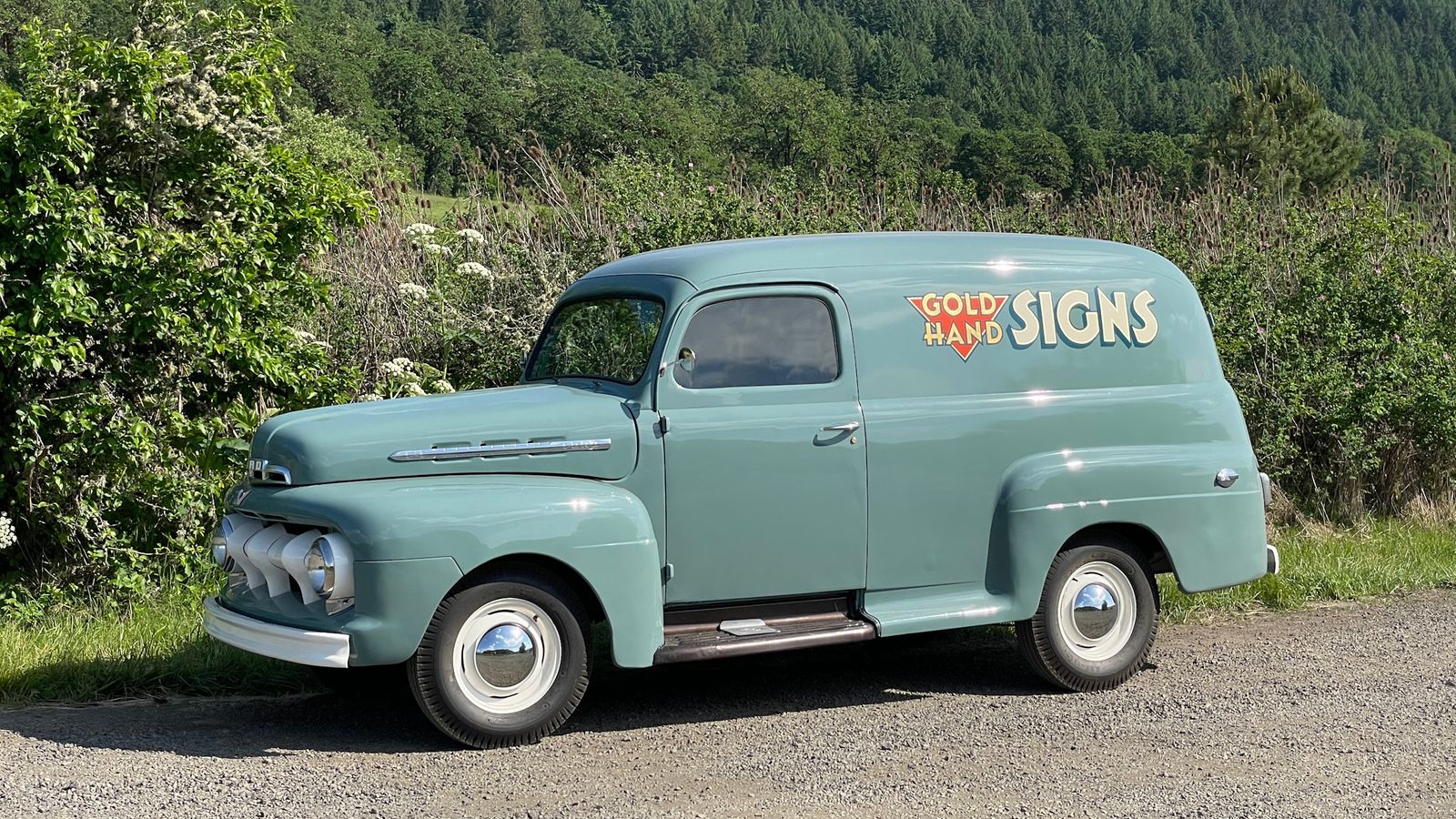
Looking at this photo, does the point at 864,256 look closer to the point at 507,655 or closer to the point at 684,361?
the point at 684,361

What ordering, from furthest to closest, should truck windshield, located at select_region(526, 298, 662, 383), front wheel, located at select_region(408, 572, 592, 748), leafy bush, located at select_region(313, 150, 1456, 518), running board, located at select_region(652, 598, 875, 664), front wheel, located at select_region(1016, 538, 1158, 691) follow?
leafy bush, located at select_region(313, 150, 1456, 518) → front wheel, located at select_region(1016, 538, 1158, 691) → truck windshield, located at select_region(526, 298, 662, 383) → running board, located at select_region(652, 598, 875, 664) → front wheel, located at select_region(408, 572, 592, 748)

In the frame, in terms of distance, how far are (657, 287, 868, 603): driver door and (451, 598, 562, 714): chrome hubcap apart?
0.56 metres

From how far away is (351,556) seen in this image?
538 centimetres

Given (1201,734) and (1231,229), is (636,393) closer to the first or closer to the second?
(1201,734)

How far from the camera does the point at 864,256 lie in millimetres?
6461

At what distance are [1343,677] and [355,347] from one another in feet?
23.9

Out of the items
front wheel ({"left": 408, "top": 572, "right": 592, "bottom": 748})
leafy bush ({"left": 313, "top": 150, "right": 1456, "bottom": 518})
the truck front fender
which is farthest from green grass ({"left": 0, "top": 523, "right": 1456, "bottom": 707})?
front wheel ({"left": 408, "top": 572, "right": 592, "bottom": 748})

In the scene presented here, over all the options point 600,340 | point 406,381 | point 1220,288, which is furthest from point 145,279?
point 1220,288

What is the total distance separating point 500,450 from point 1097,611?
2910mm

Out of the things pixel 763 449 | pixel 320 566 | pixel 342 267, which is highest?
pixel 342 267

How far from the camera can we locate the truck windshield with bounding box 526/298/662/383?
6.19 m

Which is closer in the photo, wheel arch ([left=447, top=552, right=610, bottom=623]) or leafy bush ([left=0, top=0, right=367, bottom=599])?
wheel arch ([left=447, top=552, right=610, bottom=623])

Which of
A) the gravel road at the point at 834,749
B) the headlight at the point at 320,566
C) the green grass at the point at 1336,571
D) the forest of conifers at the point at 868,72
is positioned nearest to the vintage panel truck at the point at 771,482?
the headlight at the point at 320,566

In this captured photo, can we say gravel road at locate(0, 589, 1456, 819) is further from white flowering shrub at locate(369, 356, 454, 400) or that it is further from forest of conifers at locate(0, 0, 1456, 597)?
white flowering shrub at locate(369, 356, 454, 400)
